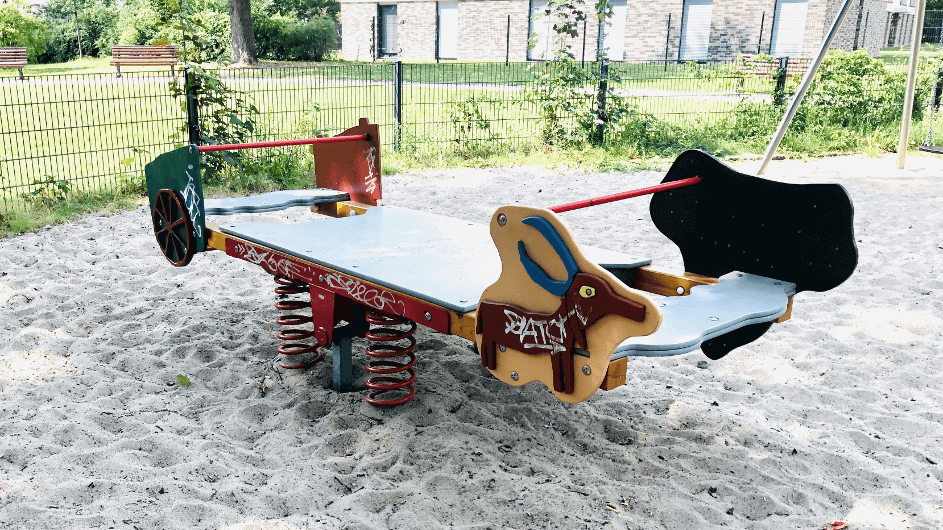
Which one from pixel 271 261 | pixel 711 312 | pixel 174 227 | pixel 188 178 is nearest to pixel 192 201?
pixel 188 178

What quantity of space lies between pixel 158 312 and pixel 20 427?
154cm

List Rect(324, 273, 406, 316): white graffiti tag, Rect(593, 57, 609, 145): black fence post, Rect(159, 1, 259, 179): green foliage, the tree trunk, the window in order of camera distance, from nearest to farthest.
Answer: Rect(324, 273, 406, 316): white graffiti tag → Rect(159, 1, 259, 179): green foliage → Rect(593, 57, 609, 145): black fence post → the tree trunk → the window

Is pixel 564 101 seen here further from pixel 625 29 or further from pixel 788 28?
pixel 625 29

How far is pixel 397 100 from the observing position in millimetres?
9969

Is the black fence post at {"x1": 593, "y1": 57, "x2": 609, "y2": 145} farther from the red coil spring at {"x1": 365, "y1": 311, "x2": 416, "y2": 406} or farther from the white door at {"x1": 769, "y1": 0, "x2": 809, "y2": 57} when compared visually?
the white door at {"x1": 769, "y1": 0, "x2": 809, "y2": 57}

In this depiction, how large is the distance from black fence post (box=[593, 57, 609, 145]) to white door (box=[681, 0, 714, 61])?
54.4ft

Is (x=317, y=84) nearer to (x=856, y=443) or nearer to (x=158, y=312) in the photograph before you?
(x=158, y=312)

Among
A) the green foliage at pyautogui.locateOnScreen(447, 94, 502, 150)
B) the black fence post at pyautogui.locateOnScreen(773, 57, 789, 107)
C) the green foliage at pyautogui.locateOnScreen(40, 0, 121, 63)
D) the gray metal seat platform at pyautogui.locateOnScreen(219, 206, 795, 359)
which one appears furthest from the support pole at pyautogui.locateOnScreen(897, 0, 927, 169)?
the green foliage at pyautogui.locateOnScreen(40, 0, 121, 63)

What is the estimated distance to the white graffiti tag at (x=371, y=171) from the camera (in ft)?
16.7

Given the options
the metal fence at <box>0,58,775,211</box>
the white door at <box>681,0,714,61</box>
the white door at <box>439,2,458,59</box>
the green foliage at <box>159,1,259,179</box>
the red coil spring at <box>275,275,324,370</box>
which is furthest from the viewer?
the white door at <box>439,2,458,59</box>

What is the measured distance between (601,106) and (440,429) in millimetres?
7891

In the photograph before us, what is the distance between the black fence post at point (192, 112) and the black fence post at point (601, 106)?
4.92m

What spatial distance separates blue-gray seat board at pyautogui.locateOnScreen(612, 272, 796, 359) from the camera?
2676 mm

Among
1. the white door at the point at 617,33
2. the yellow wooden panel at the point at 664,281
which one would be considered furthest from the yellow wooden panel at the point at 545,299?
the white door at the point at 617,33
